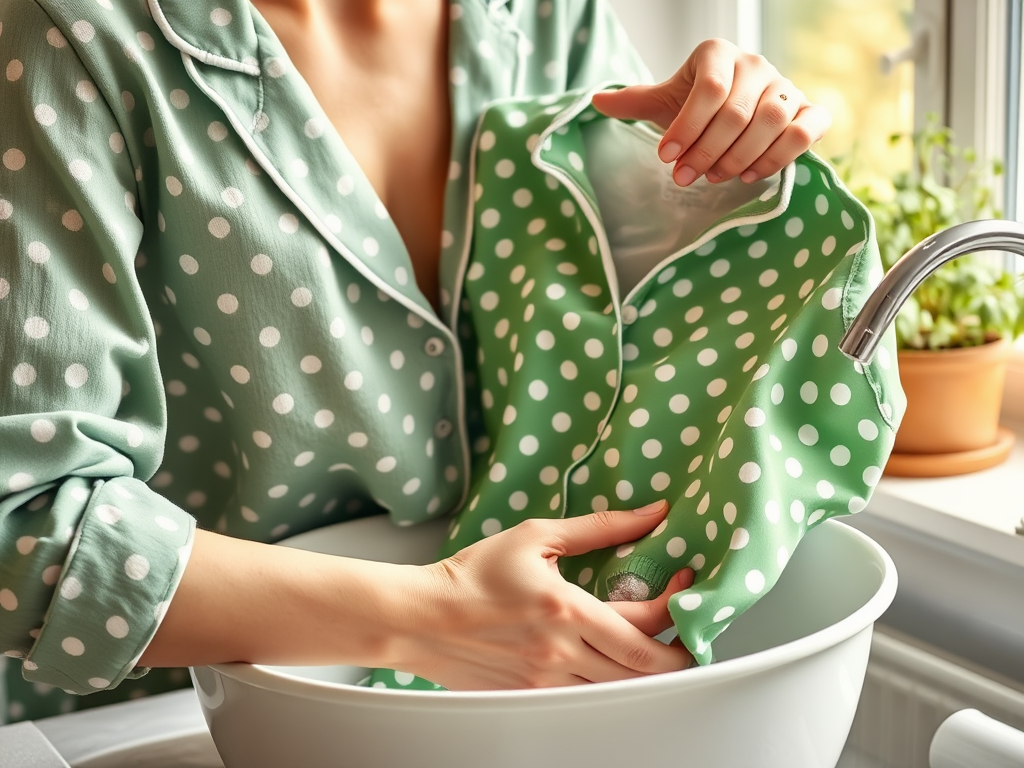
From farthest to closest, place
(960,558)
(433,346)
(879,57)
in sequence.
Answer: (879,57), (960,558), (433,346)

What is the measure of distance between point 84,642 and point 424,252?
41cm

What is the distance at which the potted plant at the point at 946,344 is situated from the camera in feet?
3.20

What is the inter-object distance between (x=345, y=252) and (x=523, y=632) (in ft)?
0.97

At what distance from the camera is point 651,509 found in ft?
2.15

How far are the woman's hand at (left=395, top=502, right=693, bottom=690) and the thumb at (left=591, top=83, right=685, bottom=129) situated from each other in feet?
1.08

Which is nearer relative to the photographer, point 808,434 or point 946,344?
point 808,434

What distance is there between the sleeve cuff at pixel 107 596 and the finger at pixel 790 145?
16.7 inches

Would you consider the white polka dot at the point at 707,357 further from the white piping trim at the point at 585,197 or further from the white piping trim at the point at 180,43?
the white piping trim at the point at 180,43

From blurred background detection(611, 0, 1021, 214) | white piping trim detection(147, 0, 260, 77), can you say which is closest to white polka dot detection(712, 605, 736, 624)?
white piping trim detection(147, 0, 260, 77)

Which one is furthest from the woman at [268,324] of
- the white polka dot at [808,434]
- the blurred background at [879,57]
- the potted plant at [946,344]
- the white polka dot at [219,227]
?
the blurred background at [879,57]

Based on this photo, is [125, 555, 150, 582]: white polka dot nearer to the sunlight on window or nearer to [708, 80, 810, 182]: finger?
[708, 80, 810, 182]: finger

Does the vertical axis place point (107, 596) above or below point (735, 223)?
below

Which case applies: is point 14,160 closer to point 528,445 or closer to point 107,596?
point 107,596

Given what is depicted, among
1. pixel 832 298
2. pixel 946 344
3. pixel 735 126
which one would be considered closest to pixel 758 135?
pixel 735 126
